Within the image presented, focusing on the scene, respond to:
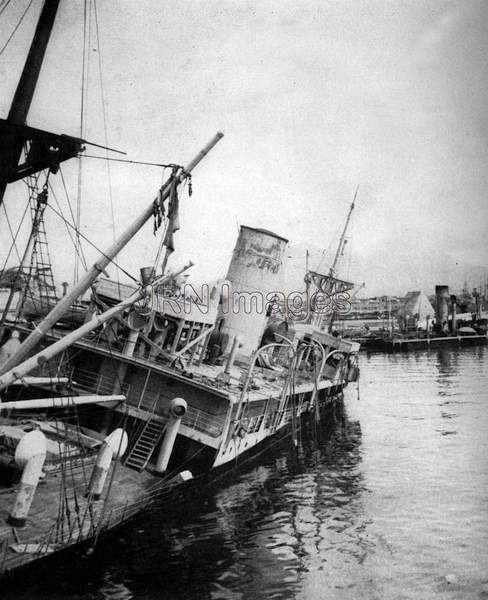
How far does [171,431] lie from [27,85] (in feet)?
35.1

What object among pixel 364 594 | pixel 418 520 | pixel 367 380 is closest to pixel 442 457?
pixel 418 520

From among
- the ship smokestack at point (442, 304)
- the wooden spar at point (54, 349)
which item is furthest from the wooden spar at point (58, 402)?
the ship smokestack at point (442, 304)

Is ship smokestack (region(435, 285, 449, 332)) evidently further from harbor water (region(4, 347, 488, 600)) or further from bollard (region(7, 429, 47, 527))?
bollard (region(7, 429, 47, 527))

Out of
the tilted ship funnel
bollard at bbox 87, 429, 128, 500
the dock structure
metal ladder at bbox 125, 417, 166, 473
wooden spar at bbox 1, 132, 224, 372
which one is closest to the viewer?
bollard at bbox 87, 429, 128, 500

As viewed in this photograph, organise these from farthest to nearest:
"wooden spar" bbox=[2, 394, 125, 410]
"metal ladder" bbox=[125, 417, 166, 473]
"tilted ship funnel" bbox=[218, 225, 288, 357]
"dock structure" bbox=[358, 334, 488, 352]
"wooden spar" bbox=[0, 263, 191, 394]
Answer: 1. "dock structure" bbox=[358, 334, 488, 352]
2. "tilted ship funnel" bbox=[218, 225, 288, 357]
3. "metal ladder" bbox=[125, 417, 166, 473]
4. "wooden spar" bbox=[2, 394, 125, 410]
5. "wooden spar" bbox=[0, 263, 191, 394]

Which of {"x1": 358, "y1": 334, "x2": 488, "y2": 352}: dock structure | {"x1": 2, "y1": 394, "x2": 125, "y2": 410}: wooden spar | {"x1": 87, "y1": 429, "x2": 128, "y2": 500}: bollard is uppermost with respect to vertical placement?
{"x1": 358, "y1": 334, "x2": 488, "y2": 352}: dock structure

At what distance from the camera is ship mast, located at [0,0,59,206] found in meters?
12.6

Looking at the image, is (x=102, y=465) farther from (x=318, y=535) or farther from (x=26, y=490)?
(x=318, y=535)

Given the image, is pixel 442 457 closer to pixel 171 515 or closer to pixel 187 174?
Result: pixel 171 515

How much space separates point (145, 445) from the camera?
53.1 ft

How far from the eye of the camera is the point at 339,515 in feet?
48.7

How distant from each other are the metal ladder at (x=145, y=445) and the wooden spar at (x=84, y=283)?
461 centimetres

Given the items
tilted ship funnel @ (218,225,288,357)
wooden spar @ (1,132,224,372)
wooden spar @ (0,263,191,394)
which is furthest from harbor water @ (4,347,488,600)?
tilted ship funnel @ (218,225,288,357)

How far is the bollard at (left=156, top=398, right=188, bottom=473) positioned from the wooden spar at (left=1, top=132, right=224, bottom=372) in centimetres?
437
